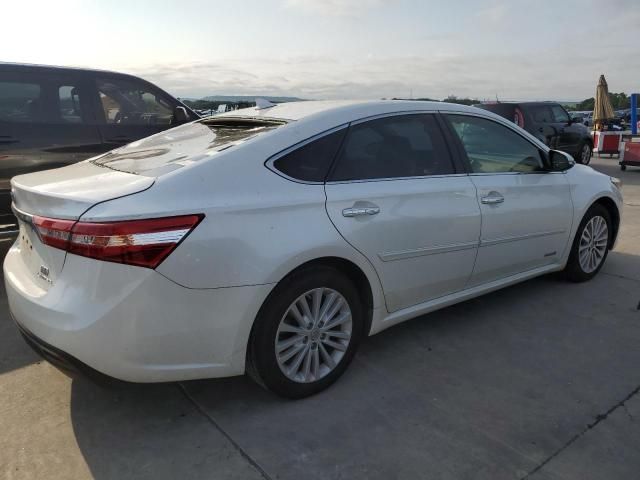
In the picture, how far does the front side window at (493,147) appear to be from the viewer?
12.1 ft

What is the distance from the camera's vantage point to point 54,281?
8.03 ft

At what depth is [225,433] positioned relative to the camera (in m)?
2.62

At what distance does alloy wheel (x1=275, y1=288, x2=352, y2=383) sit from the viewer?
2766mm

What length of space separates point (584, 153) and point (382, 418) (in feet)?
45.0

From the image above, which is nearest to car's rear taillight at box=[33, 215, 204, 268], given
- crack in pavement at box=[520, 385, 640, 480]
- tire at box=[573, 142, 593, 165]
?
crack in pavement at box=[520, 385, 640, 480]

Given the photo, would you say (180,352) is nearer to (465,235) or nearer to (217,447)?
(217,447)

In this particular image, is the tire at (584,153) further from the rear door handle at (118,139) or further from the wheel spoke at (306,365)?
the wheel spoke at (306,365)

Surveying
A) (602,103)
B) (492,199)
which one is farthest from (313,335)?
(602,103)

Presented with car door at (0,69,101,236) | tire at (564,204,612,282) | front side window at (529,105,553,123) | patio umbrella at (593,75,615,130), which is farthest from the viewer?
patio umbrella at (593,75,615,130)

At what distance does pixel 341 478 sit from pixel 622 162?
12922mm

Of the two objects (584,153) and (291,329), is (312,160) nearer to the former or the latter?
(291,329)

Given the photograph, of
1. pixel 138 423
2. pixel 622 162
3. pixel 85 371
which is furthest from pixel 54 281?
pixel 622 162

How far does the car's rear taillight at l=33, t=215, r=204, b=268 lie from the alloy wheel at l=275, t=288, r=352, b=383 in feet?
2.32

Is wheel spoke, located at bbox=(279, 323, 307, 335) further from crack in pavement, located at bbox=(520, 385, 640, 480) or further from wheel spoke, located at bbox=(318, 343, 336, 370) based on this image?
crack in pavement, located at bbox=(520, 385, 640, 480)
